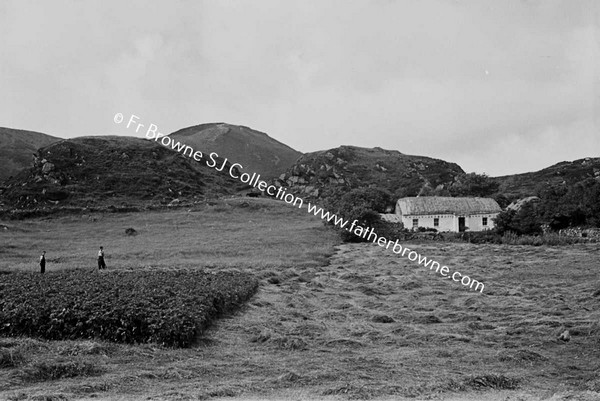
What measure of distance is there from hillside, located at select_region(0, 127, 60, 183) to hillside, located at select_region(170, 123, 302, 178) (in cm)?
4186

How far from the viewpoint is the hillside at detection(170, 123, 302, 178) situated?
504ft

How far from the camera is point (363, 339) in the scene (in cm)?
1450

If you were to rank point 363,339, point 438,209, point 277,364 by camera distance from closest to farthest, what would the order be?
1. point 277,364
2. point 363,339
3. point 438,209

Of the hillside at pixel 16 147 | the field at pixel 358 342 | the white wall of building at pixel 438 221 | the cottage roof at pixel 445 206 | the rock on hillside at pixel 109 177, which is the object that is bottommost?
the field at pixel 358 342

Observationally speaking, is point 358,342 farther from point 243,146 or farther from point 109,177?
point 243,146

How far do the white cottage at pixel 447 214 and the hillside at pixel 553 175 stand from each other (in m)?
46.2

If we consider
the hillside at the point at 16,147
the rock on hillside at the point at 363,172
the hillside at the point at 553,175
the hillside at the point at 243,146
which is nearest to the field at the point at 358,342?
the rock on hillside at the point at 363,172

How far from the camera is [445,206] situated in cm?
5588

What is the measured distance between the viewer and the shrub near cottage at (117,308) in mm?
13648

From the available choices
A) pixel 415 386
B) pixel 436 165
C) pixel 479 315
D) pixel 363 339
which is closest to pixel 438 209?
pixel 479 315

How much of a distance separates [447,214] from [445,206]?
1.09 m

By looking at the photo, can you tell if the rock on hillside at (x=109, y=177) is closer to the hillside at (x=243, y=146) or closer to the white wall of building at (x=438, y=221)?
the white wall of building at (x=438, y=221)

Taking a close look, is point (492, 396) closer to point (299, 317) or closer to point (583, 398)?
point (583, 398)

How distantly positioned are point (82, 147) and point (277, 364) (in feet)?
315
